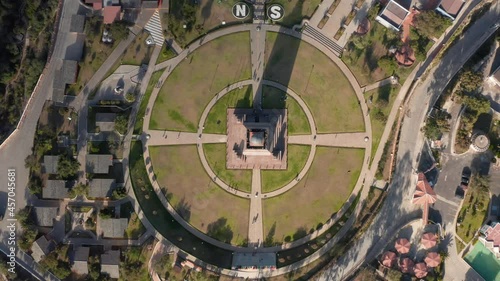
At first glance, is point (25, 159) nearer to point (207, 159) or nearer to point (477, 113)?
point (207, 159)

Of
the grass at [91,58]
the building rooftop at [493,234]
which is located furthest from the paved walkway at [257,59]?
the building rooftop at [493,234]

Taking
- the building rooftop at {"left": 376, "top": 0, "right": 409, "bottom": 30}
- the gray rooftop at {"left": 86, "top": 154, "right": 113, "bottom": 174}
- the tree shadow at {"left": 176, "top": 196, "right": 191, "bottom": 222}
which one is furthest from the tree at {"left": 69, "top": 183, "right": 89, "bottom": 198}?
the building rooftop at {"left": 376, "top": 0, "right": 409, "bottom": 30}

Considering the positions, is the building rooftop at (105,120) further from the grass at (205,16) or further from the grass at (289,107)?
the grass at (289,107)

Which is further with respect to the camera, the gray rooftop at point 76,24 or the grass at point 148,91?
the grass at point 148,91

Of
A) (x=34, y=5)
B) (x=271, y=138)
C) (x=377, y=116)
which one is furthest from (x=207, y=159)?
(x=34, y=5)

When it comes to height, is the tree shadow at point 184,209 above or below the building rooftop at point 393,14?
below

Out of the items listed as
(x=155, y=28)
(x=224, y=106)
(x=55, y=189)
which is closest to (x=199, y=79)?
(x=224, y=106)

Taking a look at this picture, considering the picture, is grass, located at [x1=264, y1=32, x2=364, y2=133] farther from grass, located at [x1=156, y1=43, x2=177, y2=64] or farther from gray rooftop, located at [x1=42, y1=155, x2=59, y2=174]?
gray rooftop, located at [x1=42, y1=155, x2=59, y2=174]
